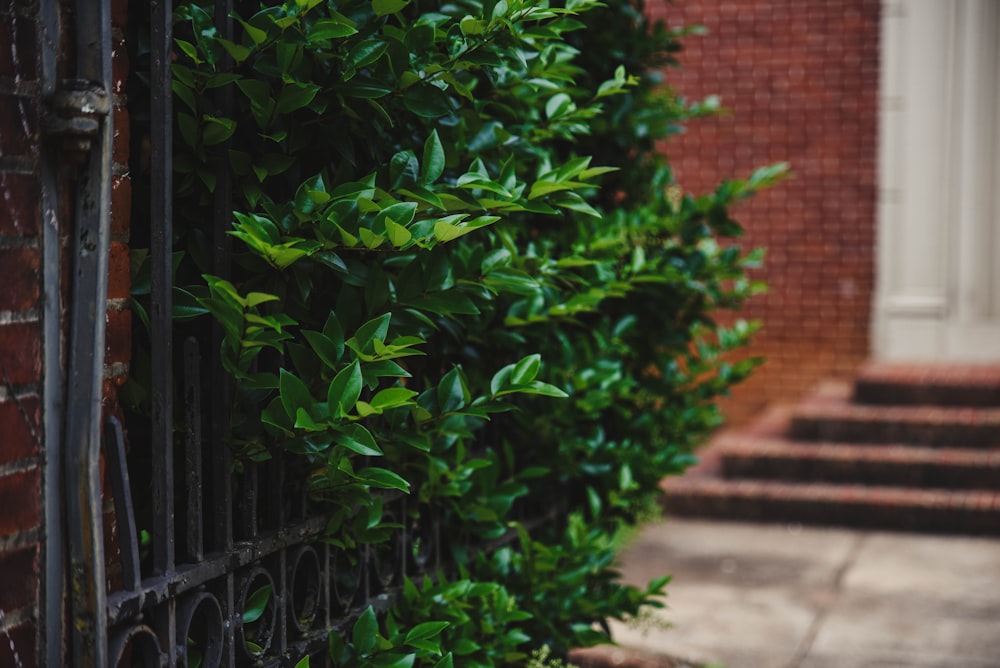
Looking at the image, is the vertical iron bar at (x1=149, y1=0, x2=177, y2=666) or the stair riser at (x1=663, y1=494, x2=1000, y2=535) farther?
the stair riser at (x1=663, y1=494, x2=1000, y2=535)

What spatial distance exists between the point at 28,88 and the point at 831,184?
7.33 m

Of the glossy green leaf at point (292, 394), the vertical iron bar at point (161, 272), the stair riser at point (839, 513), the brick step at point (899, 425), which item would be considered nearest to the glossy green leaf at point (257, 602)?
the vertical iron bar at point (161, 272)

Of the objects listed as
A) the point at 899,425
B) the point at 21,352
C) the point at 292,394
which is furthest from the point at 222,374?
the point at 899,425

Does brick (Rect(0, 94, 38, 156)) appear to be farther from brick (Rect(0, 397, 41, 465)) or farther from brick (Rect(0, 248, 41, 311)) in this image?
brick (Rect(0, 397, 41, 465))

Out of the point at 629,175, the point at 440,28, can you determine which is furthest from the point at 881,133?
the point at 440,28

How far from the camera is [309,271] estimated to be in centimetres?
180

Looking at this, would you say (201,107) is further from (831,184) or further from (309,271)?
(831,184)

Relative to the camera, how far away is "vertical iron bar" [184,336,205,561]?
5.41 feet

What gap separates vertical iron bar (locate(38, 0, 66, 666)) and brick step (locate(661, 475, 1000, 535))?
491 cm

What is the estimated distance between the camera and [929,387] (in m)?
7.21

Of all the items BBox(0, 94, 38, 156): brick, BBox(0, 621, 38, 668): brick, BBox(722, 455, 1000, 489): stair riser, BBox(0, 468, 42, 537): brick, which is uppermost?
BBox(0, 94, 38, 156): brick

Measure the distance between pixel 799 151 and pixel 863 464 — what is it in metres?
2.54

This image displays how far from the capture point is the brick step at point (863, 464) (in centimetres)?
647

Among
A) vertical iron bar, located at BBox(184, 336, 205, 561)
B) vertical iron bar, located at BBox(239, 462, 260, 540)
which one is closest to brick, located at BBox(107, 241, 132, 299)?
vertical iron bar, located at BBox(184, 336, 205, 561)
